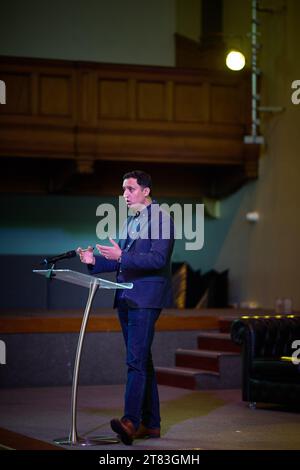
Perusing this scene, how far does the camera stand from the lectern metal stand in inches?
187

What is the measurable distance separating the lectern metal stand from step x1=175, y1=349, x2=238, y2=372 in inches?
123

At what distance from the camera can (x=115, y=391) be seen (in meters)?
8.15

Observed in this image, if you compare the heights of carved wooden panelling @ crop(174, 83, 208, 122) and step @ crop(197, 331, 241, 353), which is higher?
carved wooden panelling @ crop(174, 83, 208, 122)

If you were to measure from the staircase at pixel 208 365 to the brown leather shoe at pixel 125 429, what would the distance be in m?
3.23

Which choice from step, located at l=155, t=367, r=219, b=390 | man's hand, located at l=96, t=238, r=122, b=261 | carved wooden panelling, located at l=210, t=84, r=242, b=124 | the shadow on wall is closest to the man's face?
man's hand, located at l=96, t=238, r=122, b=261

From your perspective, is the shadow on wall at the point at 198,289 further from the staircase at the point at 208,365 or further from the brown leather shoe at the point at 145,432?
the brown leather shoe at the point at 145,432

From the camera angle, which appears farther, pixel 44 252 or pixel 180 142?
pixel 44 252

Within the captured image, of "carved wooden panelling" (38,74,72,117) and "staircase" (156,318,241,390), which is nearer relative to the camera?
"staircase" (156,318,241,390)

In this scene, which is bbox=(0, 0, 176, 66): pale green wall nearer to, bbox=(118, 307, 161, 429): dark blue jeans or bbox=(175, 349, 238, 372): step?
bbox=(175, 349, 238, 372): step

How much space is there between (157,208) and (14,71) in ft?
18.3
